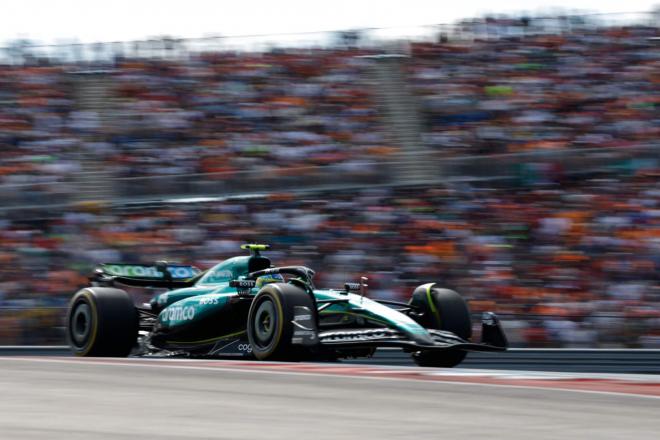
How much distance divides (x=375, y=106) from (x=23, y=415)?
14927 mm

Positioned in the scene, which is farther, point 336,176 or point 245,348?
point 336,176

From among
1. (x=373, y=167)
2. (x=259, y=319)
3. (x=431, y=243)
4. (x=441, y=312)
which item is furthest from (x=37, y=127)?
(x=441, y=312)

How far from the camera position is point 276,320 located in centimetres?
966

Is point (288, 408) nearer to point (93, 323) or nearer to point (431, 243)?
point (93, 323)

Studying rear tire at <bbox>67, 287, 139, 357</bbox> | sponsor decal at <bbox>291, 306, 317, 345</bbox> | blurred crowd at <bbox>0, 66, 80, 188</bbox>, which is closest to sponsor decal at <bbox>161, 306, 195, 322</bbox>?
rear tire at <bbox>67, 287, 139, 357</bbox>

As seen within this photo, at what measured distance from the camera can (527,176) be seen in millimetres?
17453

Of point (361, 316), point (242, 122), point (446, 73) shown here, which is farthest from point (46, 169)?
point (361, 316)

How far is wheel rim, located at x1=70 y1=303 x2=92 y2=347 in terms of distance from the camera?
11195mm

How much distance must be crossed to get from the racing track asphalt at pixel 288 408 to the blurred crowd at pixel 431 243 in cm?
536

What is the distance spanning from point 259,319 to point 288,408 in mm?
3682

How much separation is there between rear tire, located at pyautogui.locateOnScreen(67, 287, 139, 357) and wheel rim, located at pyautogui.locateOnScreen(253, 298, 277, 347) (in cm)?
176

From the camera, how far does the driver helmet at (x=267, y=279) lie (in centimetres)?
1053

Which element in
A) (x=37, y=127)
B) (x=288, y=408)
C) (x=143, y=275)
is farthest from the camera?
(x=37, y=127)

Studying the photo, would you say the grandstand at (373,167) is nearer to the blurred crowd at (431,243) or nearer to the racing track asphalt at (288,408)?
the blurred crowd at (431,243)
